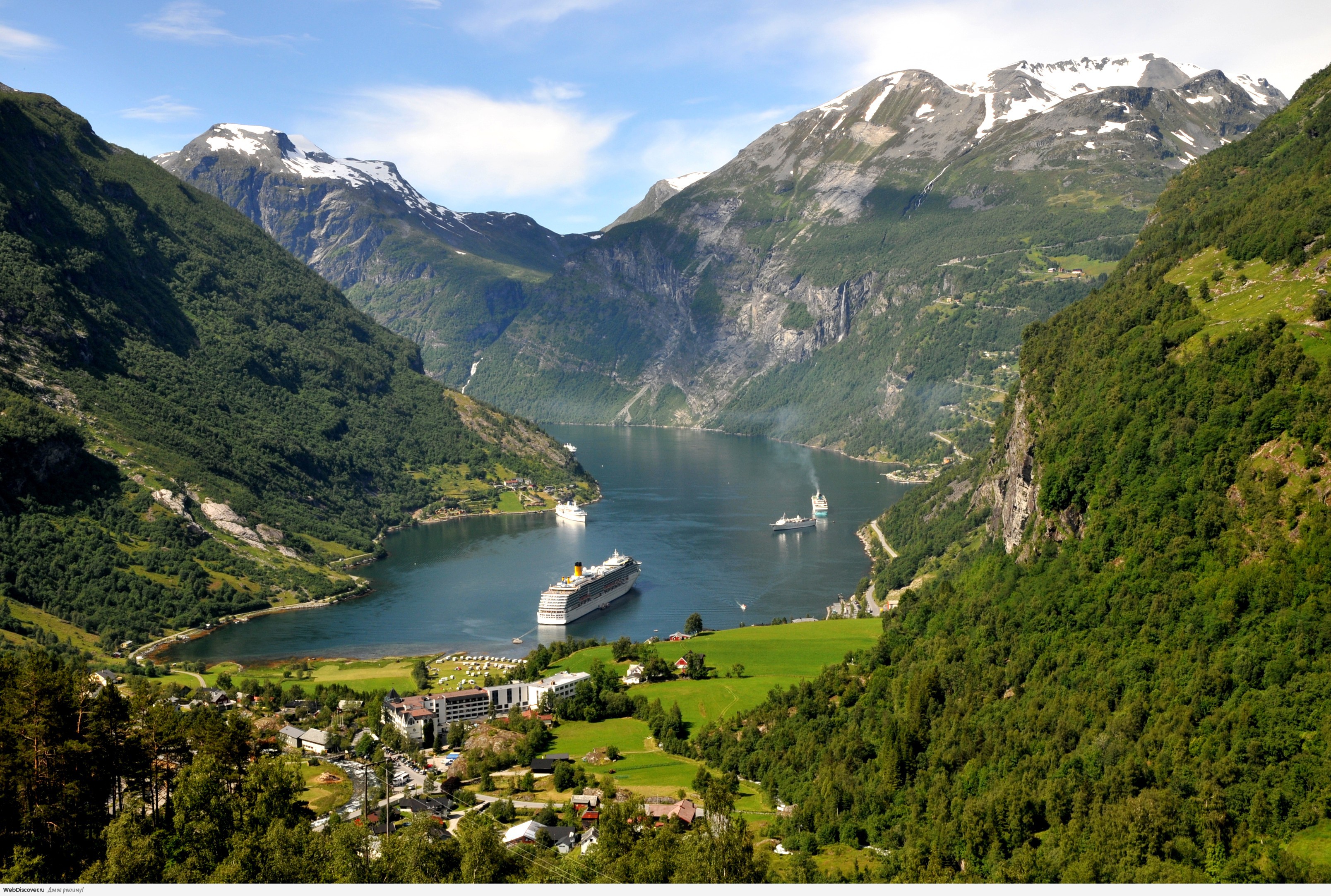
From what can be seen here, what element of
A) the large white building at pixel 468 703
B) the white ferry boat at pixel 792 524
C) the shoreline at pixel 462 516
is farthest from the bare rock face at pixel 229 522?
the white ferry boat at pixel 792 524

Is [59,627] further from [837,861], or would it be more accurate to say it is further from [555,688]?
[837,861]

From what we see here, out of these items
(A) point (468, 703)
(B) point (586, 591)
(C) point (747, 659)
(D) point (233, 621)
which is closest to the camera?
(A) point (468, 703)

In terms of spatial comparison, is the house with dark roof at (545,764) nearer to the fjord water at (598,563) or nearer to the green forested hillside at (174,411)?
the fjord water at (598,563)

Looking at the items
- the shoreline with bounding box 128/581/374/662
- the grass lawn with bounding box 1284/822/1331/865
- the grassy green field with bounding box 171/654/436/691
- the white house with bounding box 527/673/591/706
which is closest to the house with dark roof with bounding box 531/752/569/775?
the white house with bounding box 527/673/591/706

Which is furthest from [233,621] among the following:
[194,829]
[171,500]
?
[194,829]

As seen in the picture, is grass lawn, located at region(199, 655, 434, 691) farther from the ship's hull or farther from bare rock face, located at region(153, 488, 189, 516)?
bare rock face, located at region(153, 488, 189, 516)

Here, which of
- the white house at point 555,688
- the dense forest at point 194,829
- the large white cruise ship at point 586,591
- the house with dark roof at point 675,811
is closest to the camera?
the dense forest at point 194,829

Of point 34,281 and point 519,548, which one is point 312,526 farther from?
point 34,281
